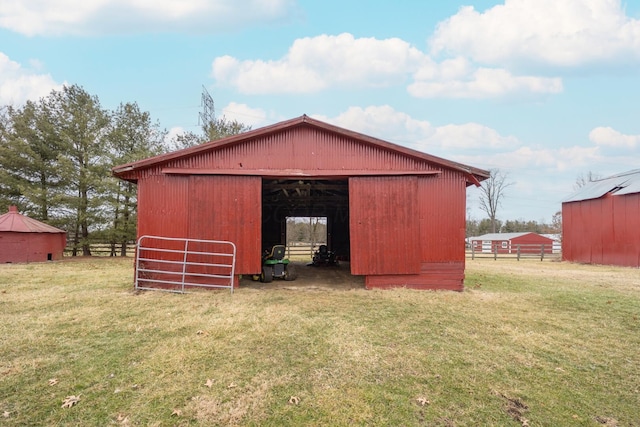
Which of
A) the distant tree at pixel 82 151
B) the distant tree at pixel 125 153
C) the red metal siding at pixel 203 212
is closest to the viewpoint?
the red metal siding at pixel 203 212

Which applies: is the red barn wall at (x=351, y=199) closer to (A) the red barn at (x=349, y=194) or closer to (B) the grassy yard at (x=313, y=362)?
(A) the red barn at (x=349, y=194)

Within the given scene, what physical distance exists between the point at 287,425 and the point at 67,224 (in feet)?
67.1

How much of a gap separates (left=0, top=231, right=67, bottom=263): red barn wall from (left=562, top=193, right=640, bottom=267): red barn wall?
84.6 feet

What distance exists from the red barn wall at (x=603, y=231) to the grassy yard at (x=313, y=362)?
11197mm

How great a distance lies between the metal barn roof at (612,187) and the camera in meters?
15.9

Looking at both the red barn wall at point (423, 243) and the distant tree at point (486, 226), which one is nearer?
the red barn wall at point (423, 243)

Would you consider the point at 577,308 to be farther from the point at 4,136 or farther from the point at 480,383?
the point at 4,136

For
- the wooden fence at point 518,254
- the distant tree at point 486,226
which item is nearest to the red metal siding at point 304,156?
the wooden fence at point 518,254

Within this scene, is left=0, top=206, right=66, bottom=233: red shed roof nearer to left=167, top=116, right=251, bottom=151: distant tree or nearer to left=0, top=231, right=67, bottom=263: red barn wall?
left=0, top=231, right=67, bottom=263: red barn wall

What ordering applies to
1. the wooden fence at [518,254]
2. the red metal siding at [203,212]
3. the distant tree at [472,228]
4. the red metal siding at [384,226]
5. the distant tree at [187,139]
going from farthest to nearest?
the distant tree at [472,228] < the distant tree at [187,139] < the wooden fence at [518,254] < the red metal siding at [384,226] < the red metal siding at [203,212]

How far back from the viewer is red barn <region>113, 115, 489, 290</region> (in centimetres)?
812

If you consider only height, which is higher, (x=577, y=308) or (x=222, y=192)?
(x=222, y=192)

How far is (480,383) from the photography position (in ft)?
12.2

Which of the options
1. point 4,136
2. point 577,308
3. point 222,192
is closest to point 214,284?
point 222,192
